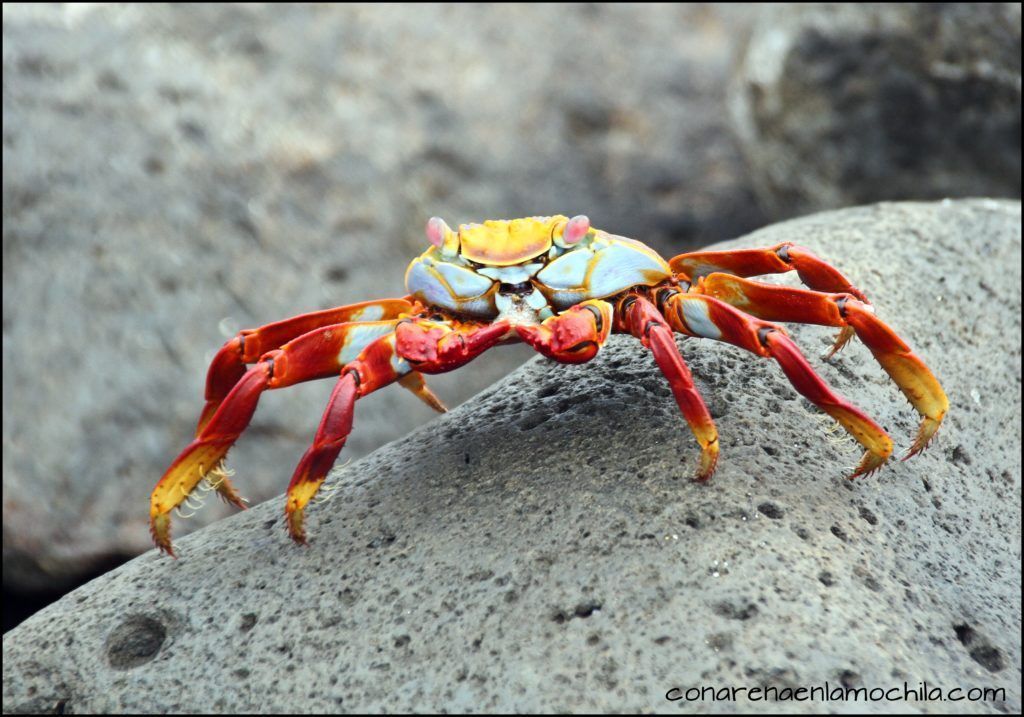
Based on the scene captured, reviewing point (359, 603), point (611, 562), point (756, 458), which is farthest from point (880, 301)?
point (359, 603)

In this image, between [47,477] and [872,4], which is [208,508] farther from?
[872,4]

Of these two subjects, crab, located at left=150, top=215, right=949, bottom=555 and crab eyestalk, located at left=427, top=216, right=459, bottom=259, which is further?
crab eyestalk, located at left=427, top=216, right=459, bottom=259

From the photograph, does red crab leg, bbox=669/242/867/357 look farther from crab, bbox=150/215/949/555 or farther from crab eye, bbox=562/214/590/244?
crab eye, bbox=562/214/590/244

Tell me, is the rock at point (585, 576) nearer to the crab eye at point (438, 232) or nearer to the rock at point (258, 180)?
the crab eye at point (438, 232)

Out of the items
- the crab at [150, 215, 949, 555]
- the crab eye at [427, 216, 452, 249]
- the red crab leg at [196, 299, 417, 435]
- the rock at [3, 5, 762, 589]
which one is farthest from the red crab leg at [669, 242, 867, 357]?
the rock at [3, 5, 762, 589]

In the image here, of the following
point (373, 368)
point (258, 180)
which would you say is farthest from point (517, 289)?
point (258, 180)

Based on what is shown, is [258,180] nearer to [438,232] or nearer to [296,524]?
[438,232]
